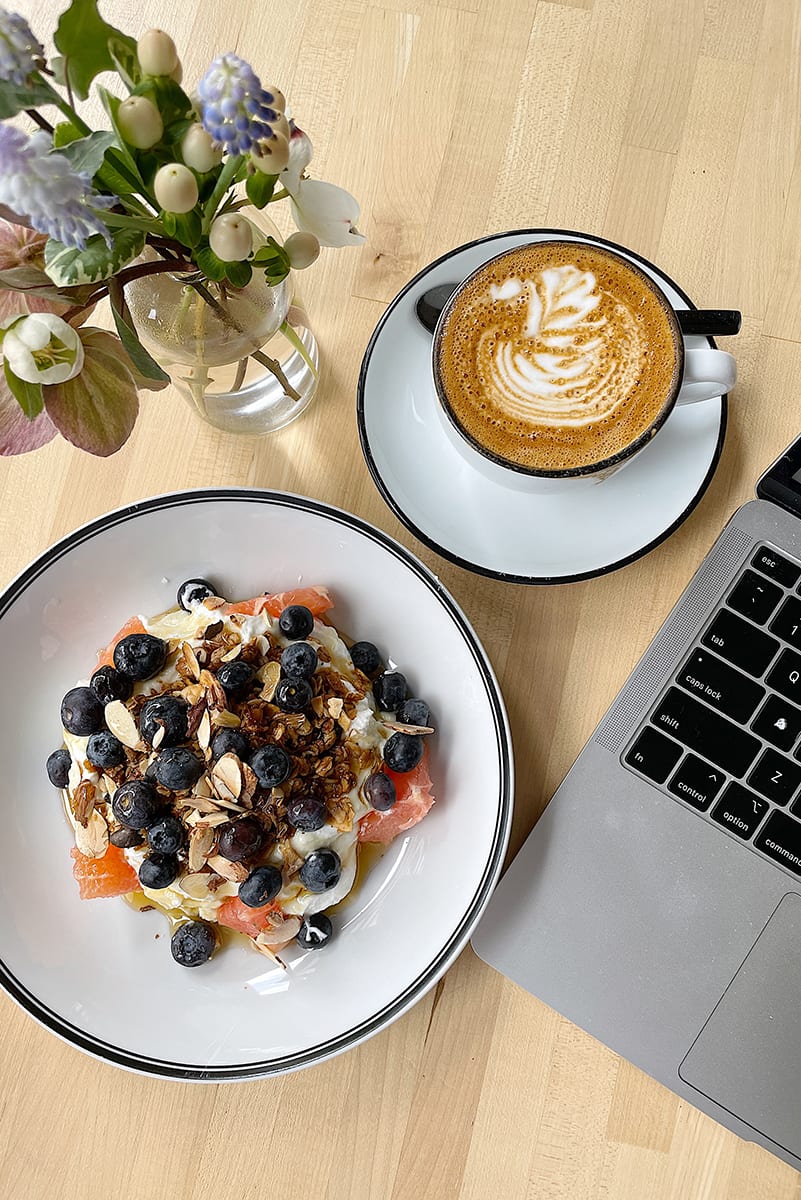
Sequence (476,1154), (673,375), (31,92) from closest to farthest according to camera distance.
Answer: (31,92) → (673,375) → (476,1154)

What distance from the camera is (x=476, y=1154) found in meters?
0.82

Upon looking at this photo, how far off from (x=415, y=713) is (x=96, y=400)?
39cm

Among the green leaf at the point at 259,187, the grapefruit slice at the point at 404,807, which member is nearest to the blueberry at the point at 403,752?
the grapefruit slice at the point at 404,807

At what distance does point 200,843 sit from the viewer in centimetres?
74

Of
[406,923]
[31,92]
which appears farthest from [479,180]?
[406,923]

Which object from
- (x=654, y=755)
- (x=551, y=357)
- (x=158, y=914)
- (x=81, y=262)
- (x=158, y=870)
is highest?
(x=81, y=262)

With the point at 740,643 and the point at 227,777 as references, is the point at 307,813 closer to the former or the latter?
the point at 227,777

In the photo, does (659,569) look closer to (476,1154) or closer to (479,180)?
(479,180)

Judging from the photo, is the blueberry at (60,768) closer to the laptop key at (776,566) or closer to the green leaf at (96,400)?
the green leaf at (96,400)

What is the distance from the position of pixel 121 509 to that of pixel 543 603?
0.37m

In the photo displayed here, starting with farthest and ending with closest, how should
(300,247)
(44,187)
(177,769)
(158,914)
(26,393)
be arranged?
(158,914) → (177,769) → (300,247) → (26,393) → (44,187)

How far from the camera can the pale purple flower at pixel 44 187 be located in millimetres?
359

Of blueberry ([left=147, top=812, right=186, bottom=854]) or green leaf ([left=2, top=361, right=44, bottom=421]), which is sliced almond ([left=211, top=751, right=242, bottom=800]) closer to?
blueberry ([left=147, top=812, right=186, bottom=854])

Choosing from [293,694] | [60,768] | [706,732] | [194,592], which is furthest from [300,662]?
[706,732]
